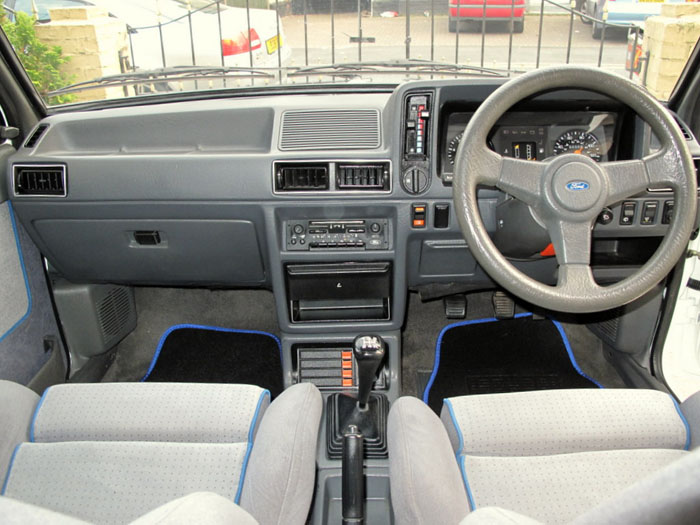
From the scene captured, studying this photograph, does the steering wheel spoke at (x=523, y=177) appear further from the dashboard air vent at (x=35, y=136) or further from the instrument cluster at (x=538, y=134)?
the dashboard air vent at (x=35, y=136)

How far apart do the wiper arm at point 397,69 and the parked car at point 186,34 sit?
5.4 inches

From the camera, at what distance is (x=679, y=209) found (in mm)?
1529

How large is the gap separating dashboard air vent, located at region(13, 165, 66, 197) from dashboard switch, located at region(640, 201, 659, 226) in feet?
6.53

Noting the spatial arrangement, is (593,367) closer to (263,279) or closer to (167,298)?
(263,279)

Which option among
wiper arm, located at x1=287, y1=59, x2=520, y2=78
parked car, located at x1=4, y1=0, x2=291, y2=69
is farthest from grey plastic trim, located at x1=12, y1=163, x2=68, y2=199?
wiper arm, located at x1=287, y1=59, x2=520, y2=78

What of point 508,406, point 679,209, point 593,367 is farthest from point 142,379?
point 679,209

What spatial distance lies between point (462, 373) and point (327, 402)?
74 centimetres

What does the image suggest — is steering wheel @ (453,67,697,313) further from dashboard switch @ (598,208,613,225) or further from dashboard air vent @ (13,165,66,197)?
dashboard air vent @ (13,165,66,197)

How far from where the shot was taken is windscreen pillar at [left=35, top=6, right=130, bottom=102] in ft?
7.80

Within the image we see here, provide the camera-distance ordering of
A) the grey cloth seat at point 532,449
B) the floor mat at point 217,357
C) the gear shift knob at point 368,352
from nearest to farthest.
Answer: the grey cloth seat at point 532,449 → the gear shift knob at point 368,352 → the floor mat at point 217,357

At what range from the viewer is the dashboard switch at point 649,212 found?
205 cm

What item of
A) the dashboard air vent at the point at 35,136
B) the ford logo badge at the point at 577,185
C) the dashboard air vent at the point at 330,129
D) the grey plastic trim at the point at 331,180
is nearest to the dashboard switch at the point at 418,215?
the grey plastic trim at the point at 331,180

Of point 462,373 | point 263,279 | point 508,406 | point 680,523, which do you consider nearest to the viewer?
point 680,523

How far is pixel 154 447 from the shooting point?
160 cm
